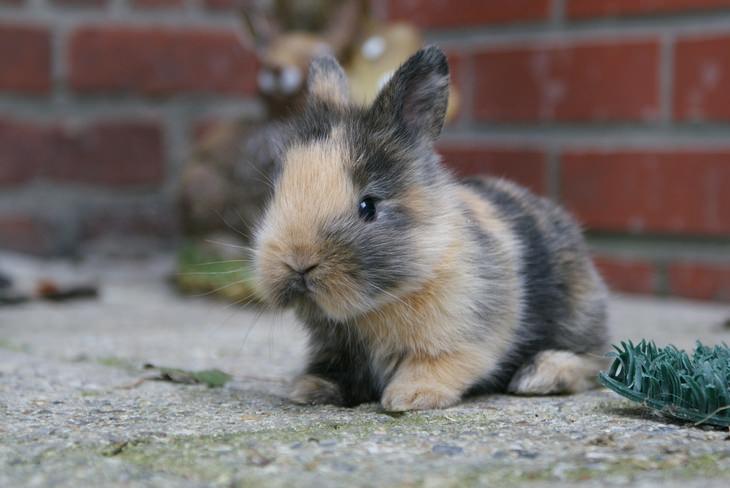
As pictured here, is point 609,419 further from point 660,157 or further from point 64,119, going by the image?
point 64,119

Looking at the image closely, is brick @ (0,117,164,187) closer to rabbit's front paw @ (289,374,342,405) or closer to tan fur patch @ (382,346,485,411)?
rabbit's front paw @ (289,374,342,405)

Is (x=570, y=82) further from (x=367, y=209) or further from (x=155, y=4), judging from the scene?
(x=367, y=209)

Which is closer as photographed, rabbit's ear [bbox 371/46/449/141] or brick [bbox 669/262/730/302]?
rabbit's ear [bbox 371/46/449/141]

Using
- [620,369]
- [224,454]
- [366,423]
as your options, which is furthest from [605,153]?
[224,454]

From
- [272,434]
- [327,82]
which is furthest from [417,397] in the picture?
[327,82]

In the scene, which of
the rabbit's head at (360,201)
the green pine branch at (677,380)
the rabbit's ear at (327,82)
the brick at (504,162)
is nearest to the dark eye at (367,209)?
the rabbit's head at (360,201)

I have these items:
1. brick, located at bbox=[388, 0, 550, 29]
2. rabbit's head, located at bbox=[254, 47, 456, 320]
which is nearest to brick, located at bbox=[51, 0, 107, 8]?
brick, located at bbox=[388, 0, 550, 29]
